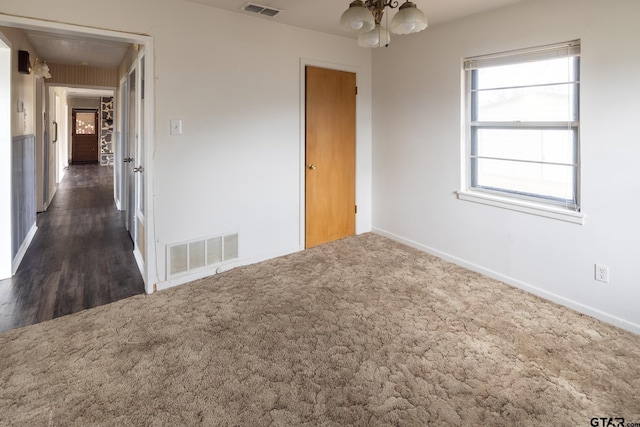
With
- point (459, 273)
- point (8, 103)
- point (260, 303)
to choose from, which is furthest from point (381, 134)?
point (8, 103)

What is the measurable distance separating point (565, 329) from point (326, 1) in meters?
3.11

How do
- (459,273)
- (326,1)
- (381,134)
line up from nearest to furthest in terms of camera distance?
(326,1), (459,273), (381,134)

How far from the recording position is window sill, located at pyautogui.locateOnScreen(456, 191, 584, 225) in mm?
2896

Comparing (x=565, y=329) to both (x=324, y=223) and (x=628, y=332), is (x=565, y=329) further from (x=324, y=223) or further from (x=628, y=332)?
(x=324, y=223)

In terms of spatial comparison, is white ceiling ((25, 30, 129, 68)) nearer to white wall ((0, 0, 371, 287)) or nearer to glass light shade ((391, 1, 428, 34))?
white wall ((0, 0, 371, 287))

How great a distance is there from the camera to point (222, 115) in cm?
349

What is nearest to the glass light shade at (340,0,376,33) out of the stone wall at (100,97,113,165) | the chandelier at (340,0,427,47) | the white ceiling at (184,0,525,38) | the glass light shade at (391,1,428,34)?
the chandelier at (340,0,427,47)

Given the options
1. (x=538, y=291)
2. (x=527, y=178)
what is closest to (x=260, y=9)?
(x=527, y=178)

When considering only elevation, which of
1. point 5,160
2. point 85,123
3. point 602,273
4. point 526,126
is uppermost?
point 85,123

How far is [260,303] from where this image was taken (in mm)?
2965

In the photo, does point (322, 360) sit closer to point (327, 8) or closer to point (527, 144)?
point (527, 144)

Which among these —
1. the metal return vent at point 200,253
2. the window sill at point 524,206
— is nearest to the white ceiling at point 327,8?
the window sill at point 524,206

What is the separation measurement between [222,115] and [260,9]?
0.99 meters

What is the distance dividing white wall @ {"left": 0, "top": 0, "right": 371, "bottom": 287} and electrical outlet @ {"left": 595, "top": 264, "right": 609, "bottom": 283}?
2.71 metres
